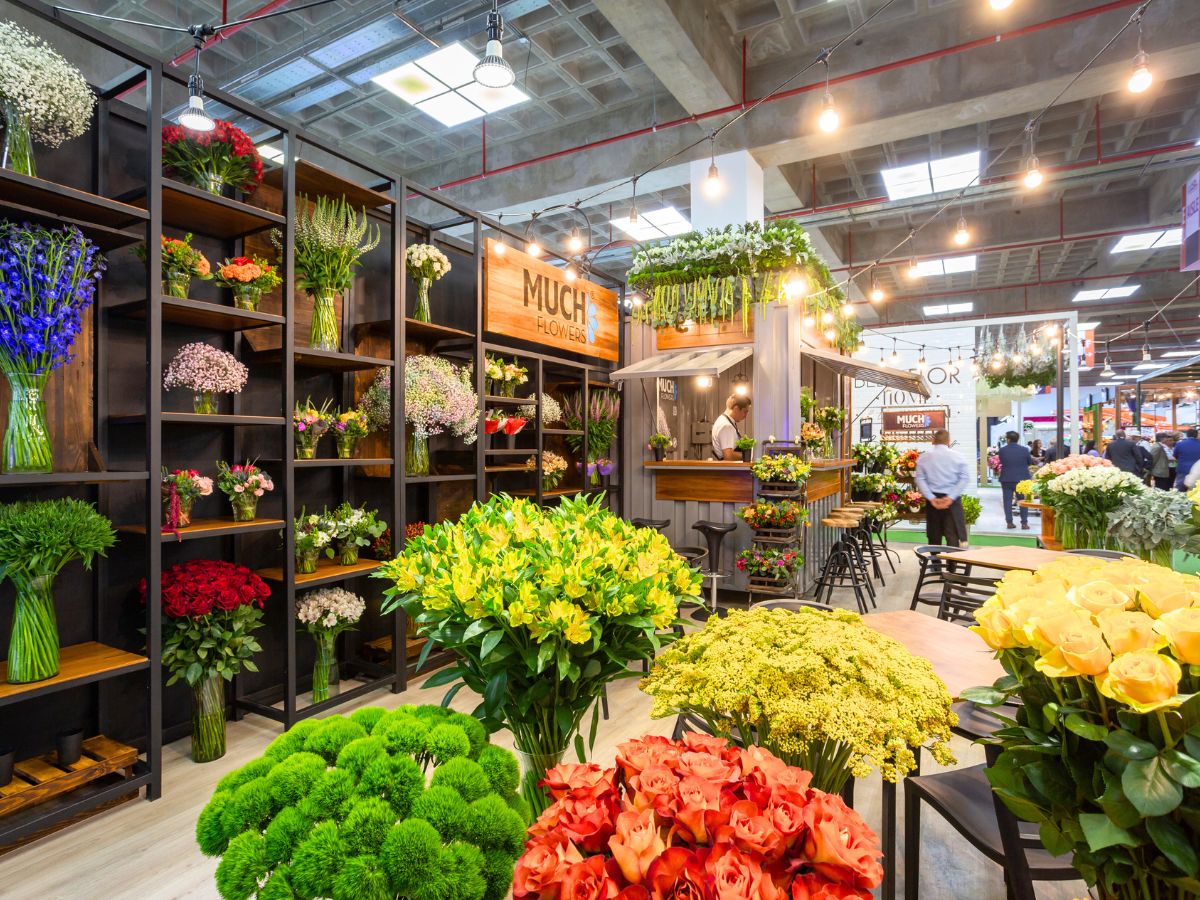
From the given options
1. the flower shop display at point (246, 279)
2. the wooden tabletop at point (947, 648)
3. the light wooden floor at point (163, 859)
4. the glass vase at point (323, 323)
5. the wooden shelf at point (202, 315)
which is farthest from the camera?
the glass vase at point (323, 323)

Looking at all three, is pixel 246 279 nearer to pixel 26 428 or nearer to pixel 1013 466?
pixel 26 428

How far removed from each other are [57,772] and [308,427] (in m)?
1.79

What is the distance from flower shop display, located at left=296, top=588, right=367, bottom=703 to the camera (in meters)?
3.47

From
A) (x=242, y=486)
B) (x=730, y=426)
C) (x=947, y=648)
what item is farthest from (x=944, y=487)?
(x=242, y=486)

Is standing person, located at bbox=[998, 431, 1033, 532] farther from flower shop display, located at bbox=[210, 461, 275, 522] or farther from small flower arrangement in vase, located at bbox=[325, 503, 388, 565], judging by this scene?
flower shop display, located at bbox=[210, 461, 275, 522]

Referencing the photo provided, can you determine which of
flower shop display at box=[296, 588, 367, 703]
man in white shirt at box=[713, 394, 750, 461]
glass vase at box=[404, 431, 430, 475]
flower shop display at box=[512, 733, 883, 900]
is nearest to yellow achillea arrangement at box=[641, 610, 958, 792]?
flower shop display at box=[512, 733, 883, 900]

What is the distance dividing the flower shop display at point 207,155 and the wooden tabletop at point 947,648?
346 centimetres

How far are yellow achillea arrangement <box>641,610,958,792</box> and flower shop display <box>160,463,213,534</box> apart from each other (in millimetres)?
2685

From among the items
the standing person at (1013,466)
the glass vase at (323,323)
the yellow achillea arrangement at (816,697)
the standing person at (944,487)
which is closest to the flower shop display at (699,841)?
the yellow achillea arrangement at (816,697)

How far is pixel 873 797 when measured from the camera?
2.74 meters

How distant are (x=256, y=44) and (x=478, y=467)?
172 inches

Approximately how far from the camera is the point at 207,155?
299 centimetres

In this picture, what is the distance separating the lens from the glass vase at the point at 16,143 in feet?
7.72

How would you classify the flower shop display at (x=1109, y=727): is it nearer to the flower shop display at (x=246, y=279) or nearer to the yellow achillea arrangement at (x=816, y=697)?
the yellow achillea arrangement at (x=816, y=697)
